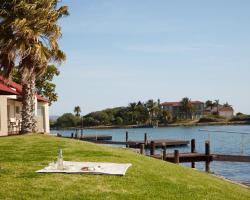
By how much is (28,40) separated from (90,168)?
15.4m

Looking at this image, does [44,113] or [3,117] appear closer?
[3,117]

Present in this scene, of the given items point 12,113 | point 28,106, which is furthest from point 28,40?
point 12,113

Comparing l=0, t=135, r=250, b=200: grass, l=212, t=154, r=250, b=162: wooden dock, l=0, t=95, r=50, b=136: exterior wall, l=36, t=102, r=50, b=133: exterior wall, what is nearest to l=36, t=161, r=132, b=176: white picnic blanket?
l=0, t=135, r=250, b=200: grass

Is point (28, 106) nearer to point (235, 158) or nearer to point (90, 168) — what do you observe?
point (235, 158)

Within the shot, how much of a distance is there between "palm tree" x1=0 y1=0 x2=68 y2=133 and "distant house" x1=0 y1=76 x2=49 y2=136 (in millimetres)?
1881

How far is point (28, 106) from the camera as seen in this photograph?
3078 cm

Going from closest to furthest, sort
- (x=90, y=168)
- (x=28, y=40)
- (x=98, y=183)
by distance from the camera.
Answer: (x=98, y=183) < (x=90, y=168) < (x=28, y=40)

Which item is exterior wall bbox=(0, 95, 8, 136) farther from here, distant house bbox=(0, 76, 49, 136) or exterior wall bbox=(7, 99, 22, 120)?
exterior wall bbox=(7, 99, 22, 120)

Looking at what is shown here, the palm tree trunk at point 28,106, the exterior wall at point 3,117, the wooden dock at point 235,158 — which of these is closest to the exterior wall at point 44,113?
the exterior wall at point 3,117

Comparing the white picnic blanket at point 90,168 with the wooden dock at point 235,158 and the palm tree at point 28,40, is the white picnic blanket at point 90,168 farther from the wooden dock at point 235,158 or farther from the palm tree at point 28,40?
the wooden dock at point 235,158

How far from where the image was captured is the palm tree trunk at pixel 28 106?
30594 mm

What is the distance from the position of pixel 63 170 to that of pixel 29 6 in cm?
1623

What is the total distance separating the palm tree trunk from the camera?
3059cm

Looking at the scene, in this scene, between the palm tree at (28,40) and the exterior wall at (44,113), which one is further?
the exterior wall at (44,113)
